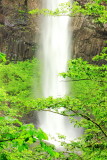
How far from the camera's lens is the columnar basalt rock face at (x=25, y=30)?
2680 cm

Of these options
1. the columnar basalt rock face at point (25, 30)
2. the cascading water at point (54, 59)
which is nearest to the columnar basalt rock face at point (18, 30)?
the columnar basalt rock face at point (25, 30)

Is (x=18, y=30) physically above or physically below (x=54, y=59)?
above

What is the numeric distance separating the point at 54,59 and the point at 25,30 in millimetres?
5098

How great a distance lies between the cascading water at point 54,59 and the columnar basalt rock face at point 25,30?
0.95m

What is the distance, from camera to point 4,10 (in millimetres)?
28562

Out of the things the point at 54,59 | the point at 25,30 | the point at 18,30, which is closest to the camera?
the point at 54,59

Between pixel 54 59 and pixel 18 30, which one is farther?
pixel 18 30

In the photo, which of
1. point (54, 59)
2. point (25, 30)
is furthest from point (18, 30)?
point (54, 59)

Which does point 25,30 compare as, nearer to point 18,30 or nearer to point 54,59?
point 18,30

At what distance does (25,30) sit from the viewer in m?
28.3

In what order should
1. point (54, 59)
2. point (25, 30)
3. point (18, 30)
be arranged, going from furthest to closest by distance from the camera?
point (18, 30) < point (25, 30) < point (54, 59)

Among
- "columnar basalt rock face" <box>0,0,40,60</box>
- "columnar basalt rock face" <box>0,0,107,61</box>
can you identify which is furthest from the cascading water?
"columnar basalt rock face" <box>0,0,40,60</box>

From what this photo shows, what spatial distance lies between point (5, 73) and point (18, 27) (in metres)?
9.17

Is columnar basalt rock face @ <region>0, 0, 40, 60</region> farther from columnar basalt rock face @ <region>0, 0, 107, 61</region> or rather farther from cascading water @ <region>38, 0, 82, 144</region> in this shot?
cascading water @ <region>38, 0, 82, 144</region>
